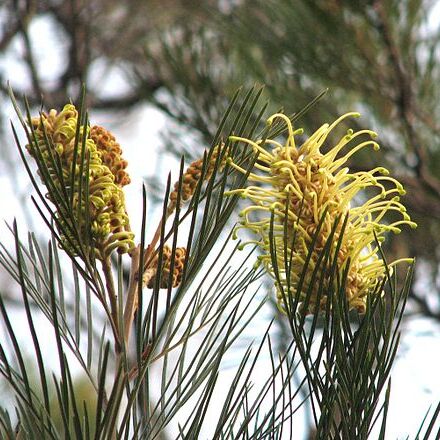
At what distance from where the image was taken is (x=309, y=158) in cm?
39

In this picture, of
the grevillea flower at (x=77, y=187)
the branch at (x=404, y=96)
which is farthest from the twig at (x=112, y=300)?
the branch at (x=404, y=96)

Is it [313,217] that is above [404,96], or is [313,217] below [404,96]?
below

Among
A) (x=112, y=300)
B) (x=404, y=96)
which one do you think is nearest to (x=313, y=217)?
(x=112, y=300)

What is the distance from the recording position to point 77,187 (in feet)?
1.19

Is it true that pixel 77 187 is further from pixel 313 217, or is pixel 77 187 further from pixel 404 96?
pixel 404 96

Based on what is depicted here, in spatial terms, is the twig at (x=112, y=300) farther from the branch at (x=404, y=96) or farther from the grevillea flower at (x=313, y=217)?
the branch at (x=404, y=96)

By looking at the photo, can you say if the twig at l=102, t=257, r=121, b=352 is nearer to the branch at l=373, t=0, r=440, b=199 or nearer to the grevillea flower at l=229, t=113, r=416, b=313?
the grevillea flower at l=229, t=113, r=416, b=313

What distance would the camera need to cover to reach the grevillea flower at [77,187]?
354 millimetres

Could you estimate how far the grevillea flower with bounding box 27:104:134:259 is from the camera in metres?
0.35

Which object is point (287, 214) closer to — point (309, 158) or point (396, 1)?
point (309, 158)

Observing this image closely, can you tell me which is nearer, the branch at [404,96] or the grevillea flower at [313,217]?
the grevillea flower at [313,217]

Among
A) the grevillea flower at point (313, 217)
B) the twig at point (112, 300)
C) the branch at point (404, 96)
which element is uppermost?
the branch at point (404, 96)

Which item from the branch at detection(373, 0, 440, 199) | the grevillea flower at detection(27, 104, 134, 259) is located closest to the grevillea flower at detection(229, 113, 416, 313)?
the grevillea flower at detection(27, 104, 134, 259)

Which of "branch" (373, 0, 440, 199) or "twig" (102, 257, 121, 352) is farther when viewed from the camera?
"branch" (373, 0, 440, 199)
